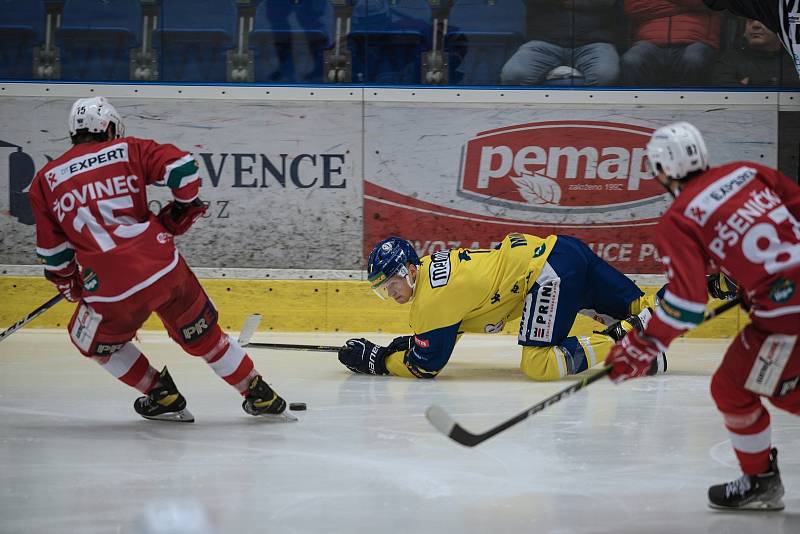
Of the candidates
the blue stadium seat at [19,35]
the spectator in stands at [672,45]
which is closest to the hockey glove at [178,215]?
the blue stadium seat at [19,35]

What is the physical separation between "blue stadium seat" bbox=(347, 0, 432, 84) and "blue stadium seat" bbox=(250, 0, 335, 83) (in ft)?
0.64

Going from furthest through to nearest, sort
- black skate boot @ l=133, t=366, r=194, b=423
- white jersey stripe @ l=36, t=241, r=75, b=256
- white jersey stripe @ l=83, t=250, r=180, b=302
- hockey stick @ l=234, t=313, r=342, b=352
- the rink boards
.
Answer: the rink boards → hockey stick @ l=234, t=313, r=342, b=352 → black skate boot @ l=133, t=366, r=194, b=423 → white jersey stripe @ l=36, t=241, r=75, b=256 → white jersey stripe @ l=83, t=250, r=180, b=302

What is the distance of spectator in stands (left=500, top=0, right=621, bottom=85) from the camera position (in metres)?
6.38

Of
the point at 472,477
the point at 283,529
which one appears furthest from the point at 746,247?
the point at 283,529

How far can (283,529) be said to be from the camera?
8.26 feet

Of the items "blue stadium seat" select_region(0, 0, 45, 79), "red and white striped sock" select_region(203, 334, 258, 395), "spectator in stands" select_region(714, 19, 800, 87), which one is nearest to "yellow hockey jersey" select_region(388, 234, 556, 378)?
"red and white striped sock" select_region(203, 334, 258, 395)

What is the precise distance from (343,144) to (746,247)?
164 inches

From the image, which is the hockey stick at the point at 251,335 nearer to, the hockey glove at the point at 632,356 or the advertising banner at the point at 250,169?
the advertising banner at the point at 250,169

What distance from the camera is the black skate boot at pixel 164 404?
149 inches

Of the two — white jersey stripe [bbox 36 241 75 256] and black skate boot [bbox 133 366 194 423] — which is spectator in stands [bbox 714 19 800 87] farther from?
white jersey stripe [bbox 36 241 75 256]

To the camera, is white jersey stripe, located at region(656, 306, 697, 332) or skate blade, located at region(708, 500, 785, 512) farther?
skate blade, located at region(708, 500, 785, 512)

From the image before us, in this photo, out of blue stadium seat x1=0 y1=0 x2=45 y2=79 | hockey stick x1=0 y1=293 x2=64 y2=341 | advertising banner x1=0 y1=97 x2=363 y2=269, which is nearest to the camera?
hockey stick x1=0 y1=293 x2=64 y2=341

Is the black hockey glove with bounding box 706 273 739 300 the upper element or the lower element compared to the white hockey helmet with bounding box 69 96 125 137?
lower

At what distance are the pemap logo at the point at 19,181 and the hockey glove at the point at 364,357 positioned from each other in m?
2.69
